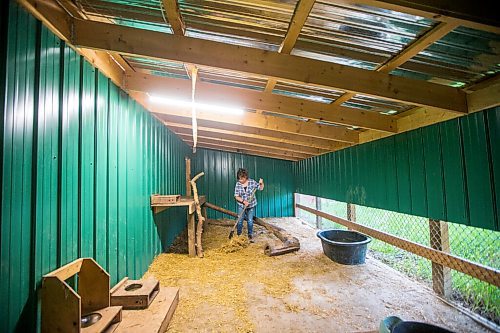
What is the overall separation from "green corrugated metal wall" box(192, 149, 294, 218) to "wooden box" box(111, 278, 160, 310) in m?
5.49

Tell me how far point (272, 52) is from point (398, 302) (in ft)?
9.39

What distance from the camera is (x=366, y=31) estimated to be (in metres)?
1.69

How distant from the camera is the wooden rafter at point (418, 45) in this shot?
1.50 meters

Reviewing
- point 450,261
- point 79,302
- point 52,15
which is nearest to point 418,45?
point 450,261

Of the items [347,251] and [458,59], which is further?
[347,251]

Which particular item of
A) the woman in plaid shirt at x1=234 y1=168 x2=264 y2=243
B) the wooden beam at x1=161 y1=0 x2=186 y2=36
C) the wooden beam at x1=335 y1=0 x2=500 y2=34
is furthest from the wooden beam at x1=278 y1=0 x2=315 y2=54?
the woman in plaid shirt at x1=234 y1=168 x2=264 y2=243

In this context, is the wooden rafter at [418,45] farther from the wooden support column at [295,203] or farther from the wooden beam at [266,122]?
the wooden support column at [295,203]

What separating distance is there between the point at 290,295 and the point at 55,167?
257 cm

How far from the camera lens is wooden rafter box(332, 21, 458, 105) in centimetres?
150

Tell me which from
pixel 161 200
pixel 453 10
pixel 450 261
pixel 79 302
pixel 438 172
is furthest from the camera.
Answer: pixel 161 200

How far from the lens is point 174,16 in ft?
5.76

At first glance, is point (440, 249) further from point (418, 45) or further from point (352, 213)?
point (418, 45)

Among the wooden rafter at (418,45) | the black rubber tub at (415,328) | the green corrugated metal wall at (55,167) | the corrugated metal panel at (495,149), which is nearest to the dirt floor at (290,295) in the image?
the black rubber tub at (415,328)

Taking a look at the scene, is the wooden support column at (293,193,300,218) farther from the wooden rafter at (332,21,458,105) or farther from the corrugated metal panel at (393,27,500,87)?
the wooden rafter at (332,21,458,105)
